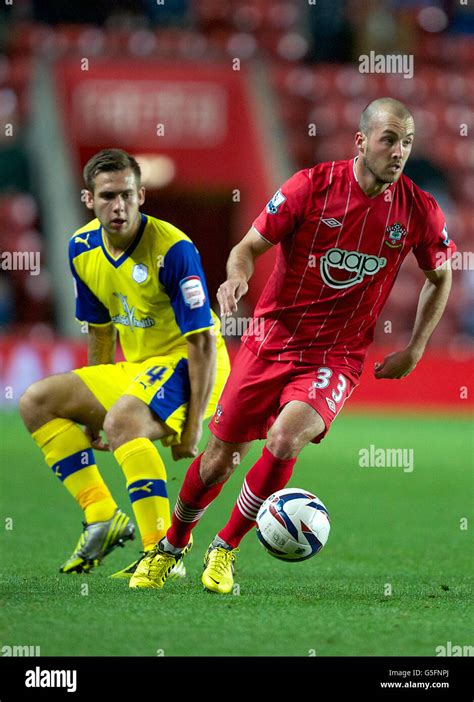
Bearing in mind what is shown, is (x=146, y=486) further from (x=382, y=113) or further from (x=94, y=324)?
(x=382, y=113)

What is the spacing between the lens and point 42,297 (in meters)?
17.7

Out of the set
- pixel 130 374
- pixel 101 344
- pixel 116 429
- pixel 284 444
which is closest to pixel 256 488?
pixel 284 444

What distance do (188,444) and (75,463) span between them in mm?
590

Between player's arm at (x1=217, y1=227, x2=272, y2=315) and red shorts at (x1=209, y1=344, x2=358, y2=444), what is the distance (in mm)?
508

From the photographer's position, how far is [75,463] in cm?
585

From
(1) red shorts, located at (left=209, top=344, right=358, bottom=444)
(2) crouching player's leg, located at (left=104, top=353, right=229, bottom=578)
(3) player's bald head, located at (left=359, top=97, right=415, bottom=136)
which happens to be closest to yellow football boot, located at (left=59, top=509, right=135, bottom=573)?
(2) crouching player's leg, located at (left=104, top=353, right=229, bottom=578)

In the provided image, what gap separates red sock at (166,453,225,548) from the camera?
5.45m

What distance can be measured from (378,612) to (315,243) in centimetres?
166

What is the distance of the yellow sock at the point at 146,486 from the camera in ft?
17.9

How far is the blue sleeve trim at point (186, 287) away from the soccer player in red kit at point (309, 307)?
27 cm

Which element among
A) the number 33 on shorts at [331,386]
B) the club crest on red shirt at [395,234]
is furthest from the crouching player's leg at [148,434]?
the club crest on red shirt at [395,234]

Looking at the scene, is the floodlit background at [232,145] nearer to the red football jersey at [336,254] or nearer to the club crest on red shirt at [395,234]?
the red football jersey at [336,254]

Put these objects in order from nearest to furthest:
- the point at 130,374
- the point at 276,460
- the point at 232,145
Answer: the point at 276,460 → the point at 130,374 → the point at 232,145

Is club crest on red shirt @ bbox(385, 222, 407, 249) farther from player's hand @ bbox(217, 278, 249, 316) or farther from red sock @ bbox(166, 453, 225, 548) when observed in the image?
red sock @ bbox(166, 453, 225, 548)
